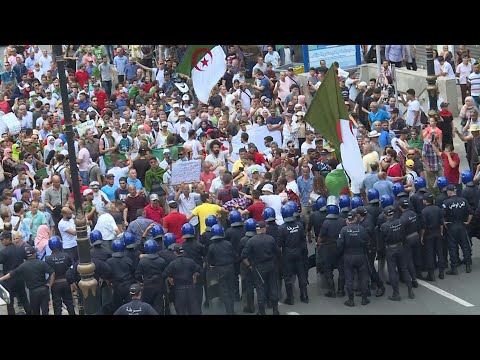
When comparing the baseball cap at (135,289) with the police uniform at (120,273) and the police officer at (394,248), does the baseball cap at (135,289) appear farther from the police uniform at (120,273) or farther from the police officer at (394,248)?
the police officer at (394,248)

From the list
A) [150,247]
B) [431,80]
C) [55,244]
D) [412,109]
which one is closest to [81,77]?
[412,109]

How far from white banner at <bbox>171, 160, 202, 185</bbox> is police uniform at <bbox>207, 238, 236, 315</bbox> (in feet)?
11.1

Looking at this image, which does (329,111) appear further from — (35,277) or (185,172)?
(35,277)

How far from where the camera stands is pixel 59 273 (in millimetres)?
18500

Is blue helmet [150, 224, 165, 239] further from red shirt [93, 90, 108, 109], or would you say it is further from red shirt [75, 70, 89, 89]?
red shirt [75, 70, 89, 89]

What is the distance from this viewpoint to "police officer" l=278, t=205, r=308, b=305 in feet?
61.9

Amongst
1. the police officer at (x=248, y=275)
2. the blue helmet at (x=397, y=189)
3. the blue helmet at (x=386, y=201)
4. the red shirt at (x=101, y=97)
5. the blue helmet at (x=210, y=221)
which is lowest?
the police officer at (x=248, y=275)

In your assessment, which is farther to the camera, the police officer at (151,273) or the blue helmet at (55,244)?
the blue helmet at (55,244)

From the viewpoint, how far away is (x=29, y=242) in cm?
2031

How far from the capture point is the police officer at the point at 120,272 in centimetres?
1820

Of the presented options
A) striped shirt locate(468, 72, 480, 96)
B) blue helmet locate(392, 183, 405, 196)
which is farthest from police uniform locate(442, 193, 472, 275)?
striped shirt locate(468, 72, 480, 96)

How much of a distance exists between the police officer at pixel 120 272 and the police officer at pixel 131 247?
0.51 feet

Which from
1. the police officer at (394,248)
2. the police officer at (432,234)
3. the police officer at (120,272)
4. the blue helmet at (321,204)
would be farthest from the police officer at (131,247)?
the police officer at (432,234)

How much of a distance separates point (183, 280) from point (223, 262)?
2.45ft
